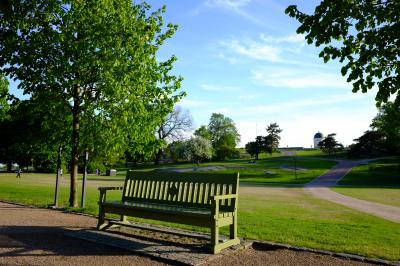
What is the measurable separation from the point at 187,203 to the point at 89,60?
6120 millimetres

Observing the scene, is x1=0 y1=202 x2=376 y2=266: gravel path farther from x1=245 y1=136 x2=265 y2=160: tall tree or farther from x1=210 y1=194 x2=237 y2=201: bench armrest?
x1=245 y1=136 x2=265 y2=160: tall tree

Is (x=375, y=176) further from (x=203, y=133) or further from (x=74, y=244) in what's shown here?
(x=74, y=244)

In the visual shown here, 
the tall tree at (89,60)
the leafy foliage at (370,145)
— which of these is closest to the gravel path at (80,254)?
the tall tree at (89,60)

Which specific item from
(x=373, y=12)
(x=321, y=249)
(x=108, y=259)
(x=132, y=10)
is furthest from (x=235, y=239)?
(x=132, y=10)

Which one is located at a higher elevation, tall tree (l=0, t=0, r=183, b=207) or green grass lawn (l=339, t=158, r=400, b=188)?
tall tree (l=0, t=0, r=183, b=207)

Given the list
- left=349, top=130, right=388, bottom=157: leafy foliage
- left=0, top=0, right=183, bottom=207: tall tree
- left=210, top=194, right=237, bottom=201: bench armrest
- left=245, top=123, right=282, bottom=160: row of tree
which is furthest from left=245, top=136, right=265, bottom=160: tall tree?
left=210, top=194, right=237, bottom=201: bench armrest

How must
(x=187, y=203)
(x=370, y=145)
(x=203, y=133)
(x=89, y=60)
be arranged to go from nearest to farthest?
(x=187, y=203)
(x=89, y=60)
(x=370, y=145)
(x=203, y=133)

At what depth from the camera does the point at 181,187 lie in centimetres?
871

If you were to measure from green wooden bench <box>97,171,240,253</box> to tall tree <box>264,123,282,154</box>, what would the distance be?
93.9 m

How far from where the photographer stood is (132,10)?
13.9m

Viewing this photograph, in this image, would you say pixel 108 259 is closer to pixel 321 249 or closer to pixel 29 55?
pixel 321 249

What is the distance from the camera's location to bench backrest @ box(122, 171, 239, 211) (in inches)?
311

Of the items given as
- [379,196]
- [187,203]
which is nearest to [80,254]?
[187,203]

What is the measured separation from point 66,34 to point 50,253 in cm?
760
